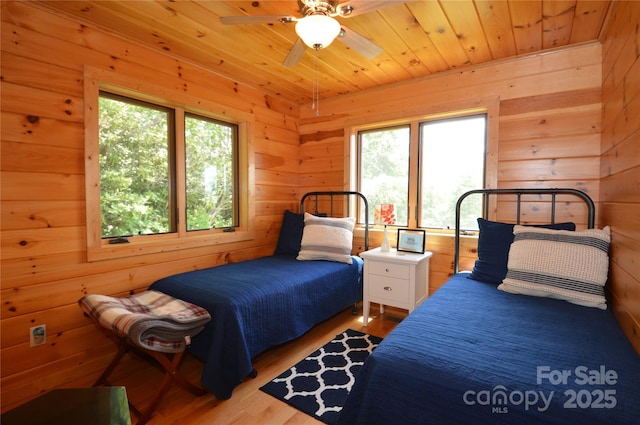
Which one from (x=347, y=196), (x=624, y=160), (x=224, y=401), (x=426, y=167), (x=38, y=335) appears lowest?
(x=224, y=401)

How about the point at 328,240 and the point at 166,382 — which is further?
the point at 328,240

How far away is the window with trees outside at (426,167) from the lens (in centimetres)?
274

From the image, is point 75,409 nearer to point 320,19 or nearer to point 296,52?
point 320,19

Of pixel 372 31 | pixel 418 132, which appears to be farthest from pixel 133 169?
pixel 418 132

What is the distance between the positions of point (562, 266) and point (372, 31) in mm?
1832

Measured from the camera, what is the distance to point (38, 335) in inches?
72.5

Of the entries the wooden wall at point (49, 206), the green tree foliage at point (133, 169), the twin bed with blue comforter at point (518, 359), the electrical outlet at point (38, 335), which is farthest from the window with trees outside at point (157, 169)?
the twin bed with blue comforter at point (518, 359)

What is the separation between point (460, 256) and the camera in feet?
8.71

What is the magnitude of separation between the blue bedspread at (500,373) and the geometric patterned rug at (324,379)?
Answer: 2.10ft

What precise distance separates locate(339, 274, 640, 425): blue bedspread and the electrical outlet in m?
1.85

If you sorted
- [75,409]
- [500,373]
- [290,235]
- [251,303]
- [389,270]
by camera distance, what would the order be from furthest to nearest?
[290,235] < [389,270] < [251,303] < [500,373] < [75,409]

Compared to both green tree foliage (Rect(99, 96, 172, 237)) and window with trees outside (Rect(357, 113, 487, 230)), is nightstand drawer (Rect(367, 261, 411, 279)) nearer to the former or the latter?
window with trees outside (Rect(357, 113, 487, 230))

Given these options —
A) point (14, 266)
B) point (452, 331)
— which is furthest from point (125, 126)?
point (452, 331)

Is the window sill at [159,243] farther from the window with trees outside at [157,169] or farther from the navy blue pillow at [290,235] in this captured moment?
the navy blue pillow at [290,235]
